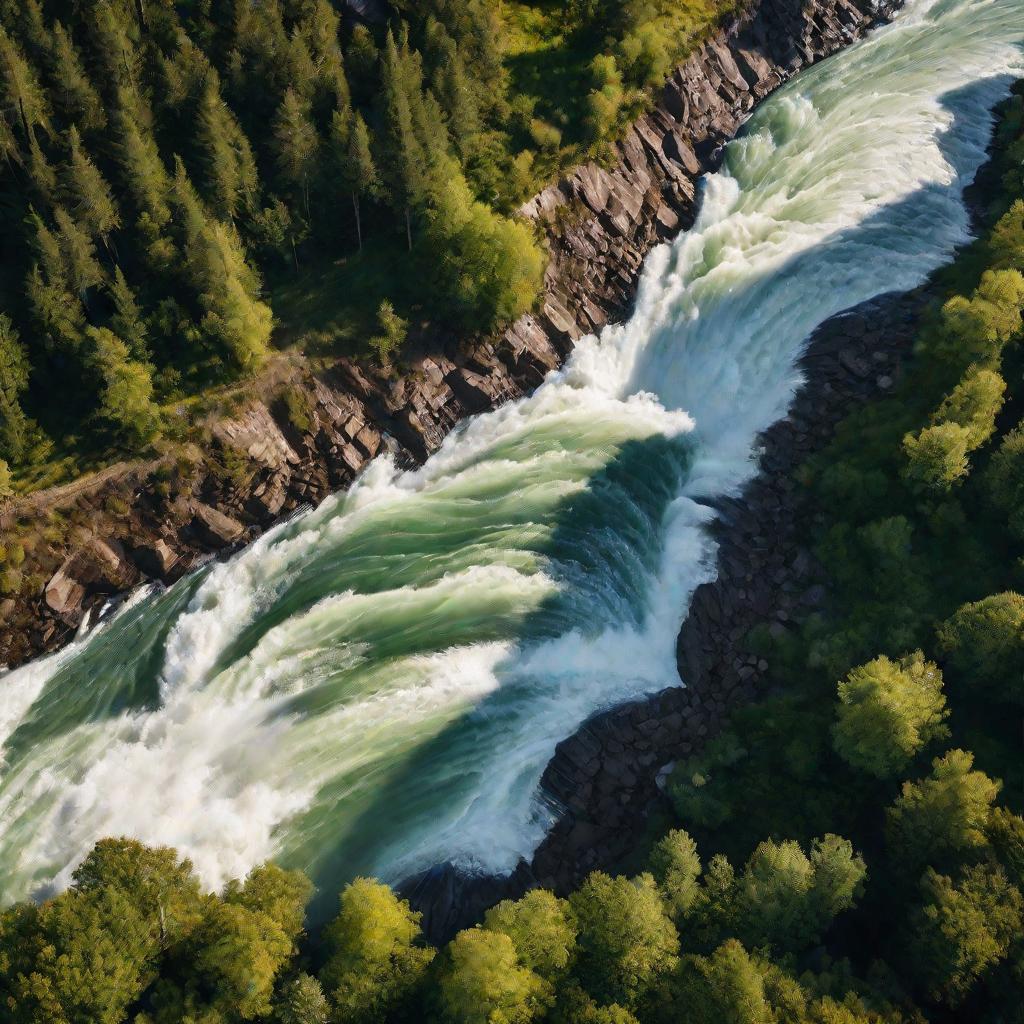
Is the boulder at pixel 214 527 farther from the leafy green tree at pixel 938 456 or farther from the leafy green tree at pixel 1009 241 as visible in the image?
the leafy green tree at pixel 1009 241

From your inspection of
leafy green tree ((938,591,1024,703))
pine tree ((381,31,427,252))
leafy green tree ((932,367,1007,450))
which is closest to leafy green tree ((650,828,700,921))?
leafy green tree ((938,591,1024,703))

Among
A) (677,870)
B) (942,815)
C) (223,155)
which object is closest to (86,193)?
(223,155)

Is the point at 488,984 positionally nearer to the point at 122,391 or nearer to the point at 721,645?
the point at 721,645

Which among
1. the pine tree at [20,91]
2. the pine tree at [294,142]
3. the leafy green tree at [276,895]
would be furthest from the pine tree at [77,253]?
the leafy green tree at [276,895]

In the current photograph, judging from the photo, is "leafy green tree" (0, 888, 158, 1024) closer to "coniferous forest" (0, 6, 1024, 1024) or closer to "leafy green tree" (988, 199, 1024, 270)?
"coniferous forest" (0, 6, 1024, 1024)

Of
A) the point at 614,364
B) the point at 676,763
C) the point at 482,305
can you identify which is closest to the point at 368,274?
the point at 482,305

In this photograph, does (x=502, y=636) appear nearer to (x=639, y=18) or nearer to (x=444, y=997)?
(x=444, y=997)
